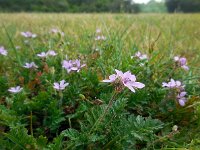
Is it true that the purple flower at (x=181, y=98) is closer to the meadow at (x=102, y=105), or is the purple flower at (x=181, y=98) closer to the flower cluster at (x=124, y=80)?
the meadow at (x=102, y=105)

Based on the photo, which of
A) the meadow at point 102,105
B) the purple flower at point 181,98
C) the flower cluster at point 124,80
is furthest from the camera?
the purple flower at point 181,98

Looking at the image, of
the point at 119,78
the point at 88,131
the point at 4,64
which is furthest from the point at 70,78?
the point at 4,64

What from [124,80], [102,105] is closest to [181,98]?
[102,105]

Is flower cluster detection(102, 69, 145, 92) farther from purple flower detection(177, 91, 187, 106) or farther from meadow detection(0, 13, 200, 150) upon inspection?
purple flower detection(177, 91, 187, 106)

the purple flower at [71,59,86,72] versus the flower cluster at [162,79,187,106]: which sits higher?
the purple flower at [71,59,86,72]

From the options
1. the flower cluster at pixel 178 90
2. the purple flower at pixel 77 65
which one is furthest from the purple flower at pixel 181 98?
the purple flower at pixel 77 65

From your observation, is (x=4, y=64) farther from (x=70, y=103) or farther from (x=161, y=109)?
(x=161, y=109)

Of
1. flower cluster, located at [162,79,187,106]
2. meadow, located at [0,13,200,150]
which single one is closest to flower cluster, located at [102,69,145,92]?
meadow, located at [0,13,200,150]

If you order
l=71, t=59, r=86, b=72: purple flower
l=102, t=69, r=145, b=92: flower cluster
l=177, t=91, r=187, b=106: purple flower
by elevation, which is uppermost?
l=102, t=69, r=145, b=92: flower cluster

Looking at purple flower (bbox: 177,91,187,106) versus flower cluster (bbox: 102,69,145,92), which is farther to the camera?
purple flower (bbox: 177,91,187,106)

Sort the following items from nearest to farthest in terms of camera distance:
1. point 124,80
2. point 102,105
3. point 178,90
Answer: point 124,80
point 102,105
point 178,90

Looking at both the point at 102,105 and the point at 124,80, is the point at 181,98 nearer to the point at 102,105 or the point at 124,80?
the point at 102,105
